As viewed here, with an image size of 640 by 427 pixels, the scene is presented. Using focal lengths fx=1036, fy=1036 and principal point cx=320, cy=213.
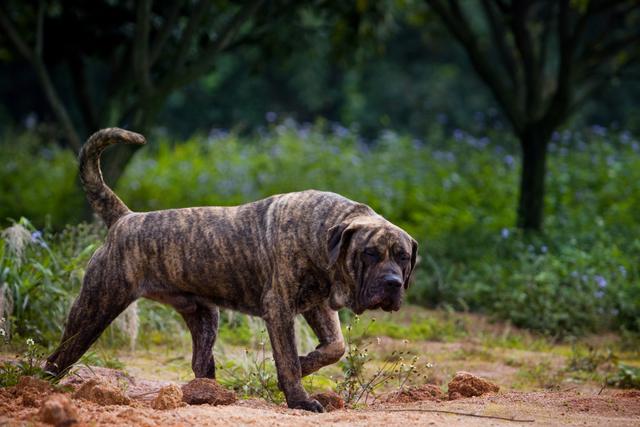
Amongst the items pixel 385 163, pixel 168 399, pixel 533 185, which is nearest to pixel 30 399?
pixel 168 399

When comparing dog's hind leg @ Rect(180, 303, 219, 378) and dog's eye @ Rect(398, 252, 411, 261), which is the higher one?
dog's eye @ Rect(398, 252, 411, 261)

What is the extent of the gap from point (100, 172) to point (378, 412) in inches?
92.0

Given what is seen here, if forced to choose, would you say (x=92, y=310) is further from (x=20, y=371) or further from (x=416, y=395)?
(x=416, y=395)

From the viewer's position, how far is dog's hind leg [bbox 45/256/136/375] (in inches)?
238

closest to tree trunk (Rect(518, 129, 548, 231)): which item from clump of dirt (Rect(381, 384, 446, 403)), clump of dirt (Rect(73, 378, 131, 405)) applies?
clump of dirt (Rect(381, 384, 446, 403))

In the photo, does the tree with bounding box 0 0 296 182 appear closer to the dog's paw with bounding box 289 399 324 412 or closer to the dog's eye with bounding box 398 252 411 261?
the dog's paw with bounding box 289 399 324 412

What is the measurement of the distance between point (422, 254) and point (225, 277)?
260 inches

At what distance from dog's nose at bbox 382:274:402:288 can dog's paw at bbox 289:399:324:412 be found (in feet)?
2.74

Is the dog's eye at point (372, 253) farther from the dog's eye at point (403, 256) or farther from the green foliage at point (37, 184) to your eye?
the green foliage at point (37, 184)

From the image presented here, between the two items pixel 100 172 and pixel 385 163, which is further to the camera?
pixel 385 163

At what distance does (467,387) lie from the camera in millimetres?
6180


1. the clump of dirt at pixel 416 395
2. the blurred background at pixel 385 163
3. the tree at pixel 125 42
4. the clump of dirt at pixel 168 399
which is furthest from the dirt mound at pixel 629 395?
the tree at pixel 125 42

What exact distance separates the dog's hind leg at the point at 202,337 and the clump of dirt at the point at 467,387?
1.53 metres

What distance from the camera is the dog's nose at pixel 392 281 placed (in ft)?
18.0
